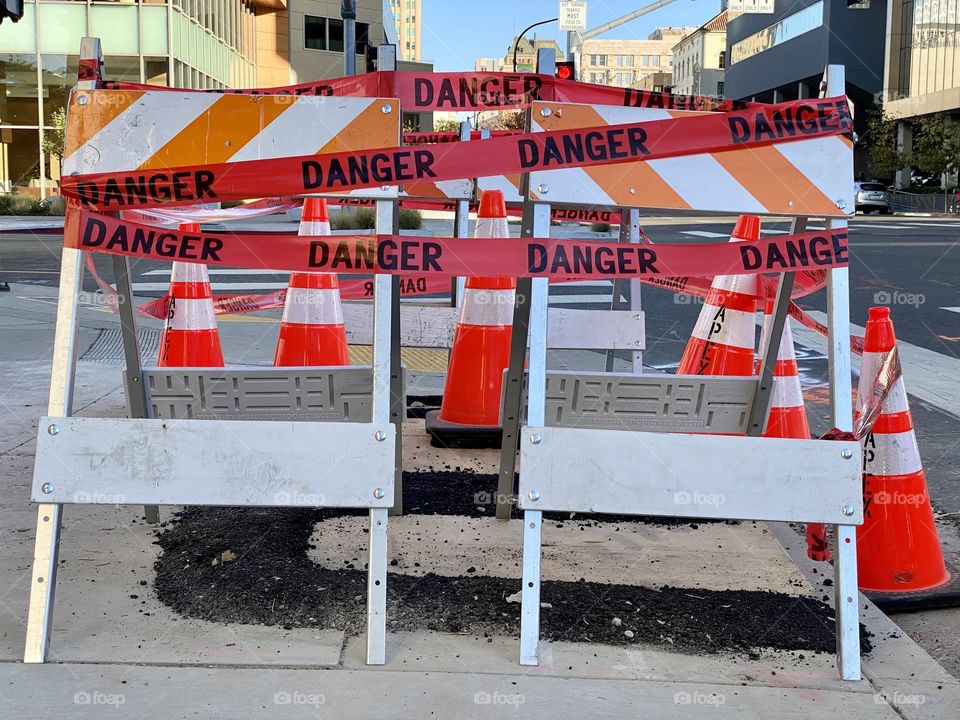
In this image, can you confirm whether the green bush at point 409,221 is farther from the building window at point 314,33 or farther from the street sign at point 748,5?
the building window at point 314,33

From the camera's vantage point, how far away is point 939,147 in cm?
4916

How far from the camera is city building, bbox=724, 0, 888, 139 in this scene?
220 ft

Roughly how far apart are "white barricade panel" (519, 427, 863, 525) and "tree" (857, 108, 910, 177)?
54.3 meters

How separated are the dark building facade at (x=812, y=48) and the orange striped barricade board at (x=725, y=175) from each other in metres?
59.4

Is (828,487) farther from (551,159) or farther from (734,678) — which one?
(551,159)

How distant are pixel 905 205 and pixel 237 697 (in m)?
53.4

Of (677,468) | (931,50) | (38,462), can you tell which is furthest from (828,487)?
(931,50)

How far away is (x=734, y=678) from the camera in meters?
2.99

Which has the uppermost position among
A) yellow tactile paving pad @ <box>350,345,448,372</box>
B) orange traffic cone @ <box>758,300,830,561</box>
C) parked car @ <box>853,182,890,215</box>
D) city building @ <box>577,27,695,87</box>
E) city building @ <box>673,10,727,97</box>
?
city building @ <box>577,27,695,87</box>

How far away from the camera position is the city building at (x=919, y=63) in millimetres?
58562

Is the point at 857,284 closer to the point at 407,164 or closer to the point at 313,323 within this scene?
the point at 313,323

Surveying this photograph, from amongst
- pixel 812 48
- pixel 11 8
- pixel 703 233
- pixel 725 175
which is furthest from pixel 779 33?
pixel 725 175

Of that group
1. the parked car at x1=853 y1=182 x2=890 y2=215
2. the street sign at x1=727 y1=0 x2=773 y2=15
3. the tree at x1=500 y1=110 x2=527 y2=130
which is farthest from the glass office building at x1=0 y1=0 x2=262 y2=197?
the parked car at x1=853 y1=182 x2=890 y2=215

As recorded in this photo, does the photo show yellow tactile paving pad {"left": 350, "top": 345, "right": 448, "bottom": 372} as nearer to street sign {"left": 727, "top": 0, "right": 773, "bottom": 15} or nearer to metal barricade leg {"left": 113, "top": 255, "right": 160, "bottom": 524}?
metal barricade leg {"left": 113, "top": 255, "right": 160, "bottom": 524}
